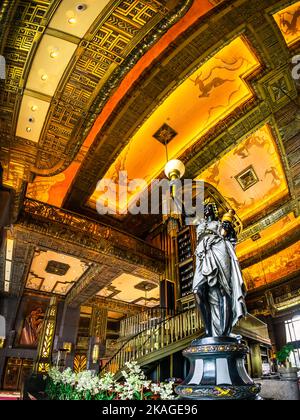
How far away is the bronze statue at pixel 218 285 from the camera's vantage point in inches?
83.0

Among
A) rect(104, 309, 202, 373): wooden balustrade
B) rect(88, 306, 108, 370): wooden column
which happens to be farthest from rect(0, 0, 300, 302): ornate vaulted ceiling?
rect(88, 306, 108, 370): wooden column

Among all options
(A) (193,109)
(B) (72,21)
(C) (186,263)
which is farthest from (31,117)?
(C) (186,263)

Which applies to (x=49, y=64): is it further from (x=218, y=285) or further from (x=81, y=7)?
(x=218, y=285)

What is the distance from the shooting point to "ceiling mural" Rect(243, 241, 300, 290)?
11.7 meters

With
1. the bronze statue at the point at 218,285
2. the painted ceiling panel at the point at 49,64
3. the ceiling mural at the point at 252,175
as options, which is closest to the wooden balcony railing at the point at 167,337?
the ceiling mural at the point at 252,175

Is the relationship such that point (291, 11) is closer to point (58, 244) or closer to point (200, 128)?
point (200, 128)

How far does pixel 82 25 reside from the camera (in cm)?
389

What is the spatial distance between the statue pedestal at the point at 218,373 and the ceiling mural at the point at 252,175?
6.44 m

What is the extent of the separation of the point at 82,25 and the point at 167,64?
1983 mm

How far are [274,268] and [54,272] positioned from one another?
1059 cm

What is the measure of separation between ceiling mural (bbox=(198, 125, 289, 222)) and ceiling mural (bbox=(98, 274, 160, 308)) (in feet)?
18.3

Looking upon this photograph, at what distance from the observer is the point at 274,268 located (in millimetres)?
12656

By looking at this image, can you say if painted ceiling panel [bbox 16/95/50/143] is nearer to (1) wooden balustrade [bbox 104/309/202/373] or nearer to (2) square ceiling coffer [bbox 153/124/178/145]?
(2) square ceiling coffer [bbox 153/124/178/145]

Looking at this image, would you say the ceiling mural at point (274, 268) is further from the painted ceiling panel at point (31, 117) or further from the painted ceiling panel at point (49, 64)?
the painted ceiling panel at point (49, 64)
